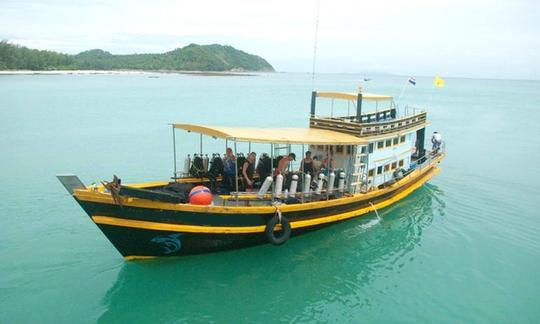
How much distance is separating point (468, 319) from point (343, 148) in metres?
6.24

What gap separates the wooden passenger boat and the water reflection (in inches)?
19.5

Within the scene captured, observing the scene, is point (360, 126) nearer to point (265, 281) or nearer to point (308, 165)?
point (308, 165)

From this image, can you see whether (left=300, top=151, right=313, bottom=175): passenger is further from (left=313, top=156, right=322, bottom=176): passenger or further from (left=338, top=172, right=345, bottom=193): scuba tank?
(left=338, top=172, right=345, bottom=193): scuba tank

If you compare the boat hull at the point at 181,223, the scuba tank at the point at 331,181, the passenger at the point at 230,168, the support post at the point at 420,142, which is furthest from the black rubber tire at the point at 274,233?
the support post at the point at 420,142

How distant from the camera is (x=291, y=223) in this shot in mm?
11586

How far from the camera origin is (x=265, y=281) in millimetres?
10438

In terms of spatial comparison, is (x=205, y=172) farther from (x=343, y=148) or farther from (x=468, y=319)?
(x=468, y=319)

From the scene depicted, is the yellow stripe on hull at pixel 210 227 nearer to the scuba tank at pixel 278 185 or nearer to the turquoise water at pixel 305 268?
the turquoise water at pixel 305 268

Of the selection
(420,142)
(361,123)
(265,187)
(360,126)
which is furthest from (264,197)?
(420,142)

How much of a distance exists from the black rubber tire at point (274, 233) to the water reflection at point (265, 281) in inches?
29.0

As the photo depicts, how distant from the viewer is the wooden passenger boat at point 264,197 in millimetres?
9414

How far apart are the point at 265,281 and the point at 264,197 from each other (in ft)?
7.42

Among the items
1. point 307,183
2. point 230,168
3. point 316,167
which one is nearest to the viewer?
point 307,183

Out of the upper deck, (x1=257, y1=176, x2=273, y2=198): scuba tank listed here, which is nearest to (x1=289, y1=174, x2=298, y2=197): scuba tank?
(x1=257, y1=176, x2=273, y2=198): scuba tank
